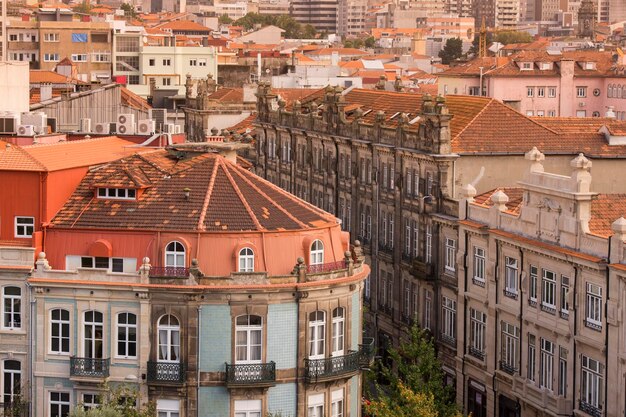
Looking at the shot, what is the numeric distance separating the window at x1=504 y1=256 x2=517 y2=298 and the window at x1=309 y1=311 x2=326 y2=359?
54.4ft

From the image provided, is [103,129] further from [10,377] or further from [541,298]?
[10,377]

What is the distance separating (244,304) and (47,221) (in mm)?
8269

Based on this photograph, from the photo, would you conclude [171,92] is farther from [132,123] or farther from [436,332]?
[436,332]

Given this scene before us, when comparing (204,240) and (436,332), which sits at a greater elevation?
(204,240)

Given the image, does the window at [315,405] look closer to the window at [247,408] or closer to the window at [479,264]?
the window at [247,408]

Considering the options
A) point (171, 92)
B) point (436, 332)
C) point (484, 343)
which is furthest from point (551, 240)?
point (171, 92)

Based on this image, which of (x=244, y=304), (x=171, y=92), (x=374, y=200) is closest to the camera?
(x=244, y=304)

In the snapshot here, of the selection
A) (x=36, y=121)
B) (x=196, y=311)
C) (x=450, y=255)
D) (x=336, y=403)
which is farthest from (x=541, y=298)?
(x=36, y=121)

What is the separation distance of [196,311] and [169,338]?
1489 mm

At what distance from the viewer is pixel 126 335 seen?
70688mm

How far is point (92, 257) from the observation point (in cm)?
7156

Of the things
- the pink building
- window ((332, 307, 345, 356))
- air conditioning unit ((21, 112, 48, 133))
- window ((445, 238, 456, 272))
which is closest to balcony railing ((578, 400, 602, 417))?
window ((332, 307, 345, 356))

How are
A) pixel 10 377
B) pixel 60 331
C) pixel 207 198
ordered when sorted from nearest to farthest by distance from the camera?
pixel 60 331 < pixel 10 377 < pixel 207 198

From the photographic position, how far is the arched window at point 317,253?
72000mm
